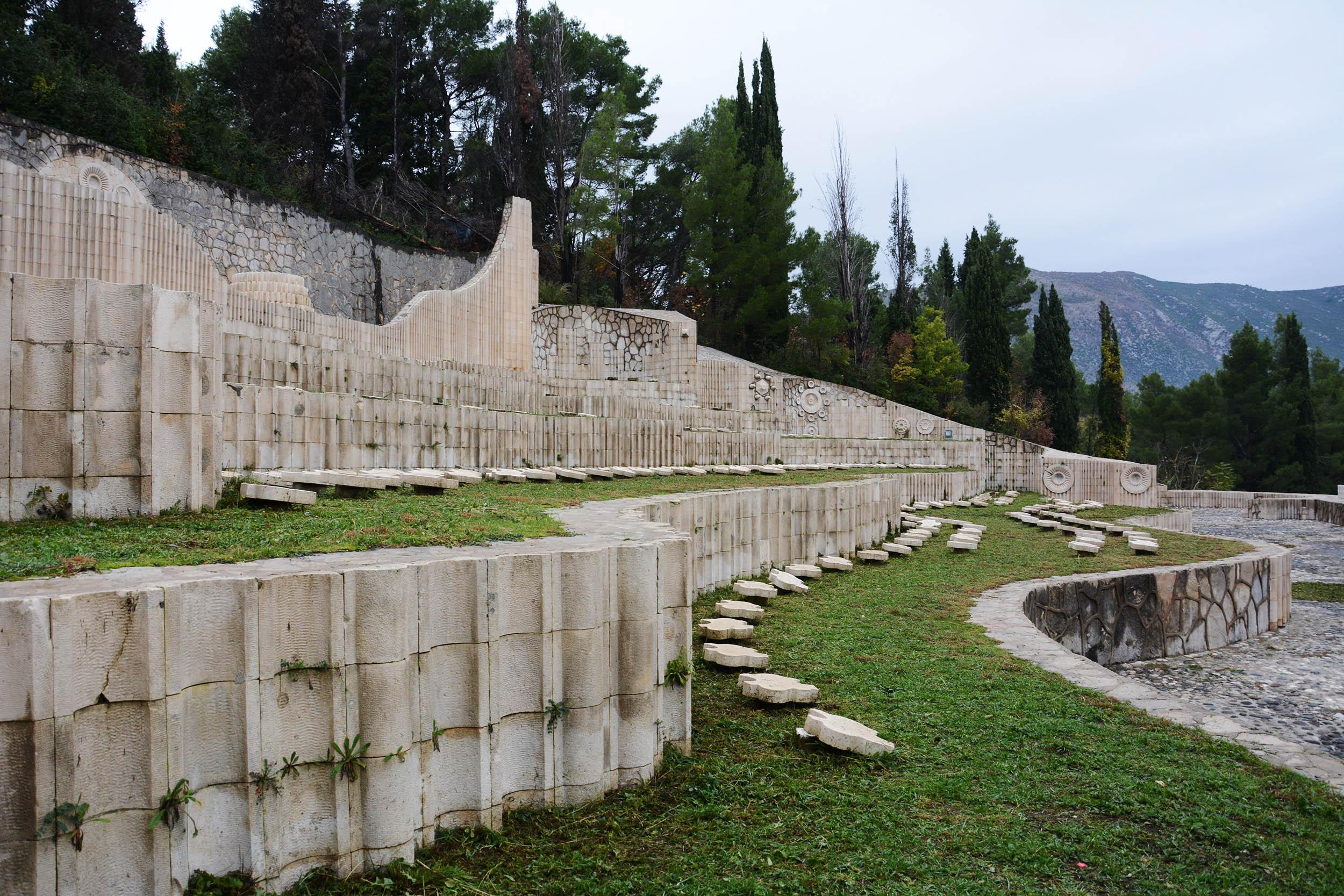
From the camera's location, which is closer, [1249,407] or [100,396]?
[100,396]

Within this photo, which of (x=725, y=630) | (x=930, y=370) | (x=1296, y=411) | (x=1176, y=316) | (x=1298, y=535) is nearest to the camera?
(x=725, y=630)

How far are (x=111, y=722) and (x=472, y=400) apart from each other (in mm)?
9332

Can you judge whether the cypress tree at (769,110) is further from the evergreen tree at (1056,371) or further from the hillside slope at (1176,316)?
the hillside slope at (1176,316)

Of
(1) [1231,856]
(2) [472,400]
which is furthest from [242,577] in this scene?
(2) [472,400]

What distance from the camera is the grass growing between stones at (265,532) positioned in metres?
3.47

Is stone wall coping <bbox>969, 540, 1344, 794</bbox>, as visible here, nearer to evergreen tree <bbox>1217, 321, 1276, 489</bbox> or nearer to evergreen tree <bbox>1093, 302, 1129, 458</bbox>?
evergreen tree <bbox>1093, 302, 1129, 458</bbox>

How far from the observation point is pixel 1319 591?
48.9ft

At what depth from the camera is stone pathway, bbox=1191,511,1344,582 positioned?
1739 centimetres

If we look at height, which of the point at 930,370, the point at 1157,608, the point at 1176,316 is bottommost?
the point at 1157,608

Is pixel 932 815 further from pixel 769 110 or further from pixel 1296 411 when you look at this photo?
pixel 1296 411

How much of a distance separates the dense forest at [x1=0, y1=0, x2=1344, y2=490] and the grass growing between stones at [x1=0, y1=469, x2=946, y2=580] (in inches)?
729

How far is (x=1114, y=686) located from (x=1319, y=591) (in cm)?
1252

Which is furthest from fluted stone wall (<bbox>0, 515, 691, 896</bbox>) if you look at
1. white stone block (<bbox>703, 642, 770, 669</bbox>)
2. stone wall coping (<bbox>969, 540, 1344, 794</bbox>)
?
stone wall coping (<bbox>969, 540, 1344, 794</bbox>)

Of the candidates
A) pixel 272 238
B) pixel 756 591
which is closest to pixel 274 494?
pixel 756 591
